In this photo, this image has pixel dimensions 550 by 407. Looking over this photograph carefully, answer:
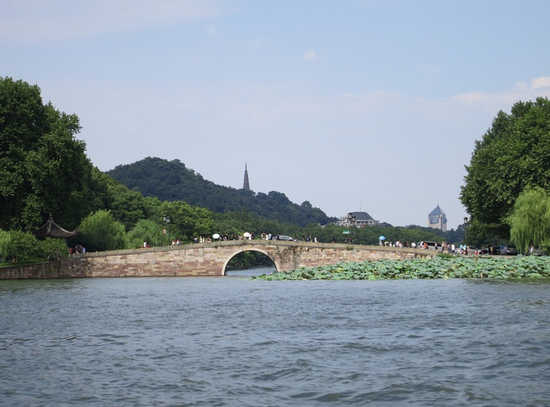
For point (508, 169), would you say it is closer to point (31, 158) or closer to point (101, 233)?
point (31, 158)

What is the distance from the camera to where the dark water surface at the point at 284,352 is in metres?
14.5

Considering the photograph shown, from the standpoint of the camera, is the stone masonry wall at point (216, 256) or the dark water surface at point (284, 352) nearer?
the dark water surface at point (284, 352)

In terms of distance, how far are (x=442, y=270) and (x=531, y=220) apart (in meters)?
7.27

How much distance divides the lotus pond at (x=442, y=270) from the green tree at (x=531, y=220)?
Result: 164cm

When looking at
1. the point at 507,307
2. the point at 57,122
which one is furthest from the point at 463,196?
the point at 507,307

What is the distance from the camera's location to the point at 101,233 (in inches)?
2788

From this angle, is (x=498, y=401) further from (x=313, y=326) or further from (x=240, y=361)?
(x=313, y=326)

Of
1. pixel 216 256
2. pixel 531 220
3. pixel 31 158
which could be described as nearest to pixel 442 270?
pixel 531 220

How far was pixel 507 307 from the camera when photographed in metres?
27.1

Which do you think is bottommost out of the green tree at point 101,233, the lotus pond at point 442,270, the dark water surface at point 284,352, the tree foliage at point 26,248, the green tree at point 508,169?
the dark water surface at point 284,352

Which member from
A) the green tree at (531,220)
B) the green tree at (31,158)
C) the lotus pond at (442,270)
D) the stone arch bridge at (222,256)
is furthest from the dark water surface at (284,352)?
the stone arch bridge at (222,256)

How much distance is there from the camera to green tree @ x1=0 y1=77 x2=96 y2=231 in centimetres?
5303

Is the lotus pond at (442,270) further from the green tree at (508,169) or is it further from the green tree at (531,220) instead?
the green tree at (508,169)

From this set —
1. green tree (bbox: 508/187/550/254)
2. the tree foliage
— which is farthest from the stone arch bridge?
green tree (bbox: 508/187/550/254)
